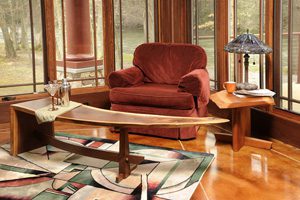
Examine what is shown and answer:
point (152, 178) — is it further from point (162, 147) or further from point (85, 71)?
point (85, 71)

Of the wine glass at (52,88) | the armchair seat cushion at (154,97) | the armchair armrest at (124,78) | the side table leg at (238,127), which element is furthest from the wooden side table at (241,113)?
the wine glass at (52,88)

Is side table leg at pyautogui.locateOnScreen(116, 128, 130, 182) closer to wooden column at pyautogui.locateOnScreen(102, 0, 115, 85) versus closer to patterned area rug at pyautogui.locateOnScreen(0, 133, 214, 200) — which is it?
patterned area rug at pyautogui.locateOnScreen(0, 133, 214, 200)

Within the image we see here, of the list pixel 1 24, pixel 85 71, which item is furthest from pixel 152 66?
pixel 1 24

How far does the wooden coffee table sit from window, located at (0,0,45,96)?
139cm

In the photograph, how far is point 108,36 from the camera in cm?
502

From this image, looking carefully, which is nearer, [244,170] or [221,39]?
[244,170]

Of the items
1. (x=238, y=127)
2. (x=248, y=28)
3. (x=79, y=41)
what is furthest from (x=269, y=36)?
(x=79, y=41)

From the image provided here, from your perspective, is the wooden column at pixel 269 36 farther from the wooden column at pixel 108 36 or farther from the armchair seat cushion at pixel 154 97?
the wooden column at pixel 108 36

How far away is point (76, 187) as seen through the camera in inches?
102

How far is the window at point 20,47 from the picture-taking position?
4.54m

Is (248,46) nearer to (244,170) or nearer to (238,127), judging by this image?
(238,127)

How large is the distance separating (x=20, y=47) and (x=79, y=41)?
0.73 metres

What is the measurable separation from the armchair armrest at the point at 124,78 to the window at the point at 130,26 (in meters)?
0.89

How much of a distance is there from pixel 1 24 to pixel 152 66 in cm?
185
